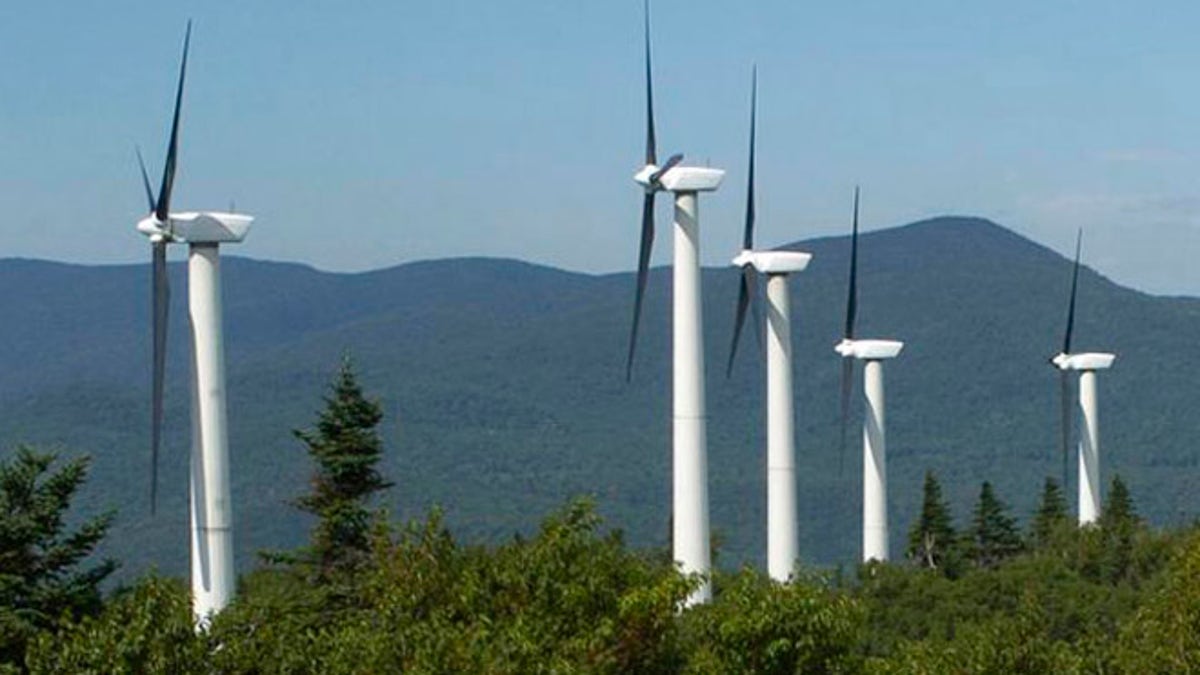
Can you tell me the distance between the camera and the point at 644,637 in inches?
1980

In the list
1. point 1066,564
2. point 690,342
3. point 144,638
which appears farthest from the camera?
point 1066,564

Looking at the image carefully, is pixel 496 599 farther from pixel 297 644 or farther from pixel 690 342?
pixel 690 342

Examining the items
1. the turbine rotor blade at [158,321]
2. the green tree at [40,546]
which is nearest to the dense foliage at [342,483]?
the turbine rotor blade at [158,321]

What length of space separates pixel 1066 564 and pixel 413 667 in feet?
210

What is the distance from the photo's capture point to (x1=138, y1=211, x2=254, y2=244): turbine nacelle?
55219 millimetres

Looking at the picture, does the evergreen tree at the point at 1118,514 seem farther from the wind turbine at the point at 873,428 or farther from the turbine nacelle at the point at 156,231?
the turbine nacelle at the point at 156,231

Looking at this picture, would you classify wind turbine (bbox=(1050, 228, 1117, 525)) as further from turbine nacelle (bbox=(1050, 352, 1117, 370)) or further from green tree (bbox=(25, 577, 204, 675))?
green tree (bbox=(25, 577, 204, 675))

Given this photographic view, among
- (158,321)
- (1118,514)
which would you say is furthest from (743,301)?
(1118,514)

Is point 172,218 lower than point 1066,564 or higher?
higher

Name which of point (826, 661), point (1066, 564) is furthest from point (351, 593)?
point (1066, 564)

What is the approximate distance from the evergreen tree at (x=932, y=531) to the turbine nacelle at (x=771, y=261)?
147 feet

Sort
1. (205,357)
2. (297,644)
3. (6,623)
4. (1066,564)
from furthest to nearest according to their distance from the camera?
(1066,564) < (205,357) < (6,623) < (297,644)

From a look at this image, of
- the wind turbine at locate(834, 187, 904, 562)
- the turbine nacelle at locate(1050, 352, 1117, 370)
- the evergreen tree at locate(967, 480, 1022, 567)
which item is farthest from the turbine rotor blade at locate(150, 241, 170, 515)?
the evergreen tree at locate(967, 480, 1022, 567)

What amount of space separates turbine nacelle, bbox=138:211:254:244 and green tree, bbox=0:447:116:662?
6.12m
